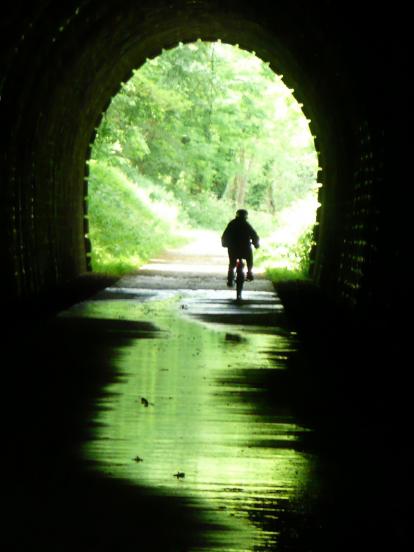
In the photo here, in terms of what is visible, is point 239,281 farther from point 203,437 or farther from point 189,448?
point 189,448

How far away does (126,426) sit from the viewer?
717 cm

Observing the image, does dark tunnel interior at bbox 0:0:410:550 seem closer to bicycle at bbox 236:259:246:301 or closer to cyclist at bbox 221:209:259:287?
bicycle at bbox 236:259:246:301

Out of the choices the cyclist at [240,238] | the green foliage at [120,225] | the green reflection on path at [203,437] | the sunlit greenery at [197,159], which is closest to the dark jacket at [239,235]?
the cyclist at [240,238]

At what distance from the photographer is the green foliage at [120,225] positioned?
27.8m

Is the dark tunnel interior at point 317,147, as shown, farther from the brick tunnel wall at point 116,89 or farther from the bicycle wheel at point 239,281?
the bicycle wheel at point 239,281

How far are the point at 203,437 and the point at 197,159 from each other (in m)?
50.8

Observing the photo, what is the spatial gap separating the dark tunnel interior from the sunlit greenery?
488cm

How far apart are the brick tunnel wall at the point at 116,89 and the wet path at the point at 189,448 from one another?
2948 millimetres

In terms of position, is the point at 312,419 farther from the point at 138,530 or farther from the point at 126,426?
the point at 138,530

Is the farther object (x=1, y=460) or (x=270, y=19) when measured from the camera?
(x=270, y=19)

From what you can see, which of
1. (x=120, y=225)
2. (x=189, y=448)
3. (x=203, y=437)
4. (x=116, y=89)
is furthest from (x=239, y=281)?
(x=120, y=225)

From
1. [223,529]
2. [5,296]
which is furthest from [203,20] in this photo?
[223,529]

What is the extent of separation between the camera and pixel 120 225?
32375 mm

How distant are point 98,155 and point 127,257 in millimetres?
4037
